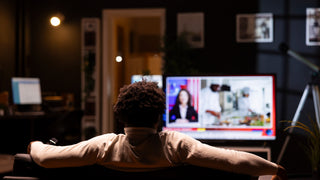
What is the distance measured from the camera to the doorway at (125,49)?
6.62 m

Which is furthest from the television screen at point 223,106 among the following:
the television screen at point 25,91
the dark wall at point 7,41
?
the dark wall at point 7,41

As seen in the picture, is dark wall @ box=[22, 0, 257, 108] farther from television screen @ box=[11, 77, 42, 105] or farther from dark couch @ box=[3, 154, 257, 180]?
dark couch @ box=[3, 154, 257, 180]

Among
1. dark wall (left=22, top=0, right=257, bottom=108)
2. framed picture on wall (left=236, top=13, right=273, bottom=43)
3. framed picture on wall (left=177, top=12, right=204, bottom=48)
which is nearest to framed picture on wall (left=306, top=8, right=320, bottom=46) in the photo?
framed picture on wall (left=236, top=13, right=273, bottom=43)

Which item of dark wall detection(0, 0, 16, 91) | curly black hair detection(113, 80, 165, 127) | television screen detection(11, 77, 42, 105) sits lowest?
television screen detection(11, 77, 42, 105)

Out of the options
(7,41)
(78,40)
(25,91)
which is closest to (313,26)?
(78,40)

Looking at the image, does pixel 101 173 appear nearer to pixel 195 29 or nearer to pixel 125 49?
pixel 195 29

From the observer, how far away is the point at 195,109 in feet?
9.96

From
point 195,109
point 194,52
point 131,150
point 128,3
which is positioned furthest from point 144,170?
point 128,3

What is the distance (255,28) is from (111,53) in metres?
2.31

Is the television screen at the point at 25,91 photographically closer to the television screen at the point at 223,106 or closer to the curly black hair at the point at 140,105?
the television screen at the point at 223,106

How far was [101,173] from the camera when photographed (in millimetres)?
1261

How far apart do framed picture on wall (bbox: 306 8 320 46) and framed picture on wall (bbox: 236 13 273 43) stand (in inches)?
20.9

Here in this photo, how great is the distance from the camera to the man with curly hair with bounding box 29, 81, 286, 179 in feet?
3.92

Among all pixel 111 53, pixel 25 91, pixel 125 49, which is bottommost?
pixel 25 91
